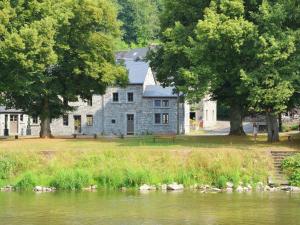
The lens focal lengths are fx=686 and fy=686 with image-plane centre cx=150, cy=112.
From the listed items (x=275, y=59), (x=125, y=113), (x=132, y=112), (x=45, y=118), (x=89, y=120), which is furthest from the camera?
(x=89, y=120)

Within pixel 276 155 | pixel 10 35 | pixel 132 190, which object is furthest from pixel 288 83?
pixel 10 35

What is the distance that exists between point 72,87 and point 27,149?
15.9m

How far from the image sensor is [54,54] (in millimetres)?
52844

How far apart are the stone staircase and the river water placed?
11.2 ft

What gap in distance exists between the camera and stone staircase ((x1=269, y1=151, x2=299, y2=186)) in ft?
127

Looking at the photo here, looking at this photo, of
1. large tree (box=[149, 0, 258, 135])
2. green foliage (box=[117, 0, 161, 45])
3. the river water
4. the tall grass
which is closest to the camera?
the river water

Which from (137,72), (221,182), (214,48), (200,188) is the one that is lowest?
(200,188)

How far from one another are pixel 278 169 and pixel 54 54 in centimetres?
2090

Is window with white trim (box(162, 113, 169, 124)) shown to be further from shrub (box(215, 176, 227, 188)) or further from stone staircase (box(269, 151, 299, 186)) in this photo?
shrub (box(215, 176, 227, 188))

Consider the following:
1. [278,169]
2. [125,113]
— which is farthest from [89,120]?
[278,169]

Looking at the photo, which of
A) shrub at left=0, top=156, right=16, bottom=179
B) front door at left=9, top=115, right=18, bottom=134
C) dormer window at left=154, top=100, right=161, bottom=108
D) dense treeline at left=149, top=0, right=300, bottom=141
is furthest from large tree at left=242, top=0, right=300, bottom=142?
front door at left=9, top=115, right=18, bottom=134

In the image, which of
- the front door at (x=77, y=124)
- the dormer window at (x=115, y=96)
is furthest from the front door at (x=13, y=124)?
the dormer window at (x=115, y=96)

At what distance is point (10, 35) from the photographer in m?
50.8

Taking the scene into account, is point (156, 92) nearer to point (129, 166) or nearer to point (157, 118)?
point (157, 118)
